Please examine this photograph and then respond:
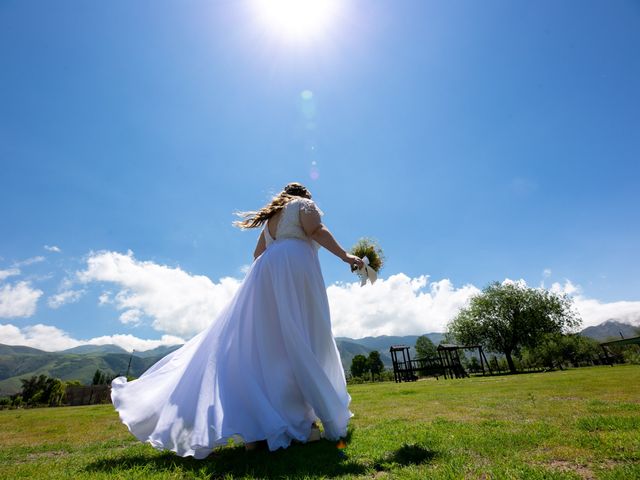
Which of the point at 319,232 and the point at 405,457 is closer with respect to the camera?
the point at 405,457

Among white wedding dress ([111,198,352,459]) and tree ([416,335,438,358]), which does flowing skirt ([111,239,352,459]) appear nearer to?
white wedding dress ([111,198,352,459])

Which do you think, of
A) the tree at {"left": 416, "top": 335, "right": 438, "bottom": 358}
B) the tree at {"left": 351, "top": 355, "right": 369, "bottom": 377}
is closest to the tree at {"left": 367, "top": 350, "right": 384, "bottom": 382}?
the tree at {"left": 351, "top": 355, "right": 369, "bottom": 377}

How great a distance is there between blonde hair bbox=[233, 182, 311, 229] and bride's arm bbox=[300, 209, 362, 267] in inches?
18.0

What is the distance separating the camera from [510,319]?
53.4m

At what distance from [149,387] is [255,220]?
2.79 m

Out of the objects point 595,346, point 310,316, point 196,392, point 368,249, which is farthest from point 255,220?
point 595,346

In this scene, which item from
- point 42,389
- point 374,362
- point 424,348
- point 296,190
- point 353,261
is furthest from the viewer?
point 374,362

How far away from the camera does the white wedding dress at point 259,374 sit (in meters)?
3.43

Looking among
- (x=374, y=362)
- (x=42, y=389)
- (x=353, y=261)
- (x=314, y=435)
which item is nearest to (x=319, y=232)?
(x=353, y=261)

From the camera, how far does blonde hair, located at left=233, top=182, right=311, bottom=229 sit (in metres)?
5.10

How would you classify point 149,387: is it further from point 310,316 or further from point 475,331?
point 475,331

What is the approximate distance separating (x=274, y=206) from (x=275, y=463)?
340 centimetres

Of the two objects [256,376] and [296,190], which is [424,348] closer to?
[296,190]

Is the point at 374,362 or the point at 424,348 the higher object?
the point at 424,348
